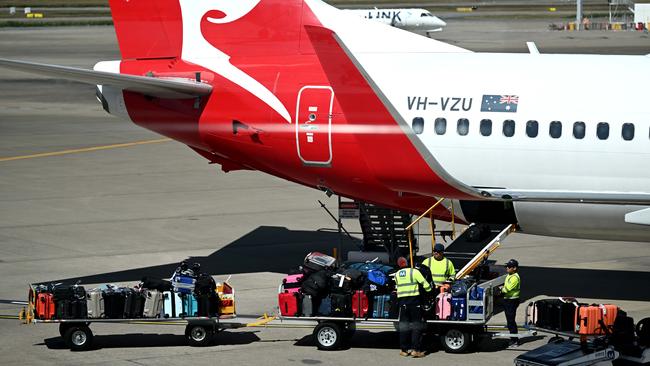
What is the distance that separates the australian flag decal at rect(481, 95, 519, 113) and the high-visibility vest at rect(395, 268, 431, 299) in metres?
4.94

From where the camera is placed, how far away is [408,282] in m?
21.0

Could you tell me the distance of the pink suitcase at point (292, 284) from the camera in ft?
72.6

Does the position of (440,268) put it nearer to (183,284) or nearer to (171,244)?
(183,284)

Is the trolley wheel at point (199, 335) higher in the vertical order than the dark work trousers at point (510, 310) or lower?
lower

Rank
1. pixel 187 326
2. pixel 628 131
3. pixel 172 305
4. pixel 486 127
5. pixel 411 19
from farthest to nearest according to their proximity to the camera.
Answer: pixel 411 19, pixel 486 127, pixel 628 131, pixel 187 326, pixel 172 305

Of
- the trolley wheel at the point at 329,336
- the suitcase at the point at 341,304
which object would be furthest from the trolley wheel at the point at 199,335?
the suitcase at the point at 341,304

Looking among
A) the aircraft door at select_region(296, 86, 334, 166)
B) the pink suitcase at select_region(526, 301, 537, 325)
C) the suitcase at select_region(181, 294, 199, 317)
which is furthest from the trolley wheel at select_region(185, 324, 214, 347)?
the pink suitcase at select_region(526, 301, 537, 325)

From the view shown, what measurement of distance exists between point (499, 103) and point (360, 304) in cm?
583

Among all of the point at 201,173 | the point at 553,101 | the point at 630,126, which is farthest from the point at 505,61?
the point at 201,173

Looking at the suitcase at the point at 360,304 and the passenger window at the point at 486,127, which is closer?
the suitcase at the point at 360,304

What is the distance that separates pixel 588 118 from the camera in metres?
23.9

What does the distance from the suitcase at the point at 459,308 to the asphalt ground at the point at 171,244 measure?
0.72m

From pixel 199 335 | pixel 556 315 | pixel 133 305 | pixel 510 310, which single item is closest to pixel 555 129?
pixel 510 310

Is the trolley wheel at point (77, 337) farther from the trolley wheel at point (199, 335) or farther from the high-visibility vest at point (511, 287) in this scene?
the high-visibility vest at point (511, 287)
